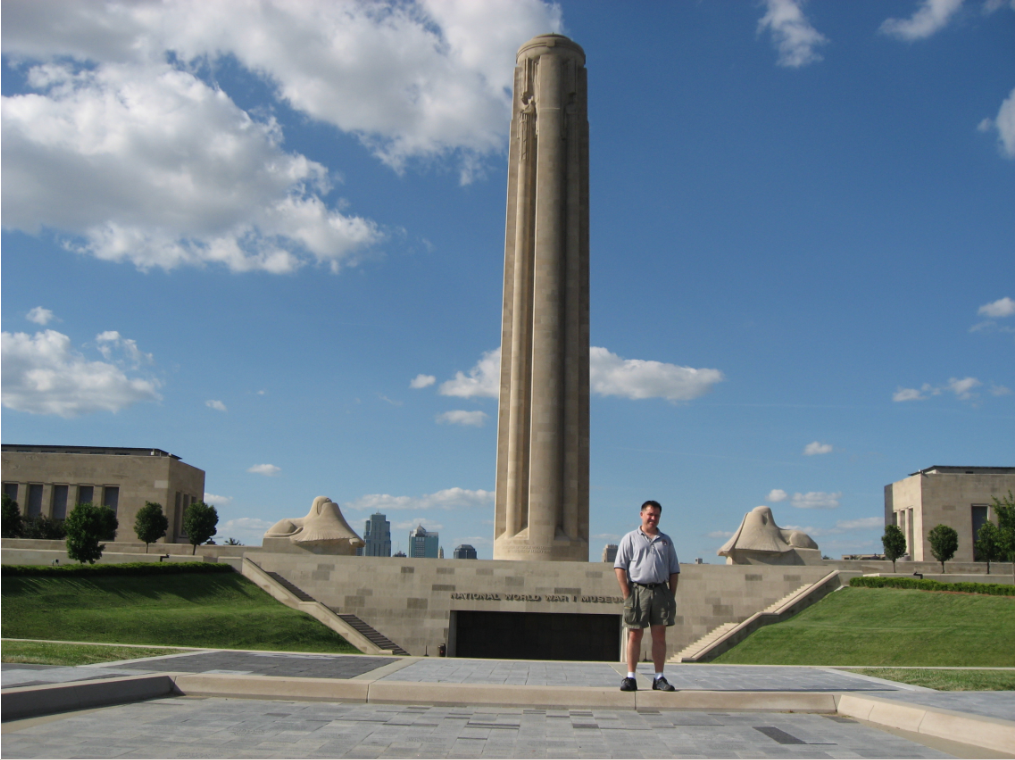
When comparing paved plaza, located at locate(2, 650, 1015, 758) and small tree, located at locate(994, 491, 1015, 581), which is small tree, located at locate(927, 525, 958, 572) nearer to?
small tree, located at locate(994, 491, 1015, 581)

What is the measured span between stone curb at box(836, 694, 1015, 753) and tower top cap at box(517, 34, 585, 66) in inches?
1634

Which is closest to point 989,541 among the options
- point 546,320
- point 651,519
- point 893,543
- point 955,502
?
point 893,543

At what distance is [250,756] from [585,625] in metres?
30.2

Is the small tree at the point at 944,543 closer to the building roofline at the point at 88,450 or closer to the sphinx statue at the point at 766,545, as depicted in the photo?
the sphinx statue at the point at 766,545

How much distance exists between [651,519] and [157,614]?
24307mm

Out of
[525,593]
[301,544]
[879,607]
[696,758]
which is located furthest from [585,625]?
[696,758]

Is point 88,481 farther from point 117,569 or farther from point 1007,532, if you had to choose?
point 1007,532

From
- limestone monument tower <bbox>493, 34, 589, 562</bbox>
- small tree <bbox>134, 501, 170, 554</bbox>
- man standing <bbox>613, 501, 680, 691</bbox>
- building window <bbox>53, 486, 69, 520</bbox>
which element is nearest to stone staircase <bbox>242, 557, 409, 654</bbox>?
limestone monument tower <bbox>493, 34, 589, 562</bbox>

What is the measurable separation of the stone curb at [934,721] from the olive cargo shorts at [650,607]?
6.67ft

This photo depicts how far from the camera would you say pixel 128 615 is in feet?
92.8

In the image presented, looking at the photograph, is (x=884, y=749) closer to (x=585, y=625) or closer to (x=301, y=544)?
(x=585, y=625)

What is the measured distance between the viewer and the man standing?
382 inches

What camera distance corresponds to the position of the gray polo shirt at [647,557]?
9.78 m

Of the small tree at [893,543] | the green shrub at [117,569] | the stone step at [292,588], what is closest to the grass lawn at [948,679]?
the stone step at [292,588]
